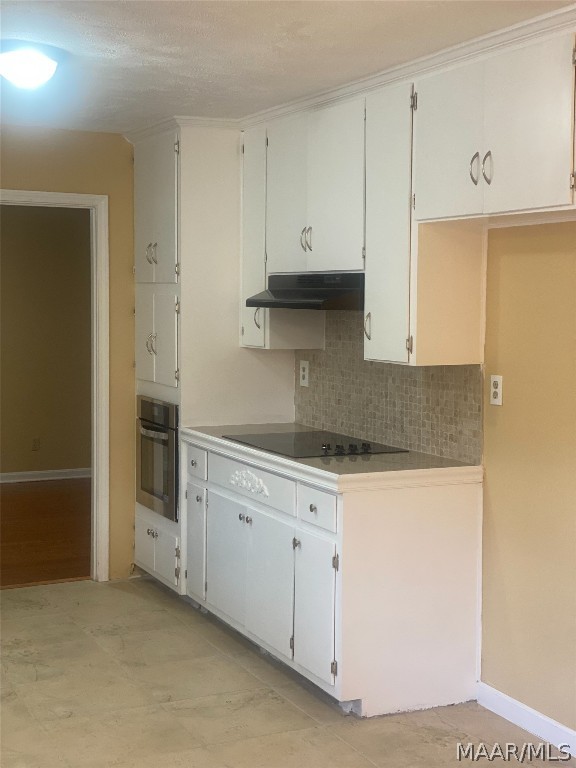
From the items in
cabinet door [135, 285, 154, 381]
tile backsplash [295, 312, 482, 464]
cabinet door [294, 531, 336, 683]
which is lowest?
cabinet door [294, 531, 336, 683]

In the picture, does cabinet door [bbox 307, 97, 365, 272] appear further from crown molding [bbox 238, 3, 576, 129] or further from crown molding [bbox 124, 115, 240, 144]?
crown molding [bbox 124, 115, 240, 144]

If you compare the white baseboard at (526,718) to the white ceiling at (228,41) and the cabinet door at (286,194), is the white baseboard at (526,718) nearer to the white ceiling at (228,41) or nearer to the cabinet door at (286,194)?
the cabinet door at (286,194)

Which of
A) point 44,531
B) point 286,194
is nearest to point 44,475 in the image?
point 44,531

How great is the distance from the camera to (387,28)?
3.17 metres

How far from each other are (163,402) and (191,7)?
2.50 metres

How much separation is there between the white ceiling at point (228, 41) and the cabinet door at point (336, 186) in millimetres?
150

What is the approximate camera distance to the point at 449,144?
343 centimetres

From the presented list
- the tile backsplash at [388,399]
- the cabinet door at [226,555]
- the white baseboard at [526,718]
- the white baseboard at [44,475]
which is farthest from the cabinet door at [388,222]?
the white baseboard at [44,475]

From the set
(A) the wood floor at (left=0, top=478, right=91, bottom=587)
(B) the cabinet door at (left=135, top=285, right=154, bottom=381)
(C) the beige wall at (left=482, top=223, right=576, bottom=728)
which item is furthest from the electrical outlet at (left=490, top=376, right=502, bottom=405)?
(A) the wood floor at (left=0, top=478, right=91, bottom=587)

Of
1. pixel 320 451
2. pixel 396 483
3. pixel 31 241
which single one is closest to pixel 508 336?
pixel 396 483

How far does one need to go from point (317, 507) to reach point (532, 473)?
81 cm

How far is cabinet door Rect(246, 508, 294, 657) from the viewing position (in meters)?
3.96

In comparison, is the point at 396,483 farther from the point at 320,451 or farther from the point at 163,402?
the point at 163,402

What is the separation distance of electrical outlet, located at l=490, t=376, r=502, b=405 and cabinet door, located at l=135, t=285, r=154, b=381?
2.14 m
